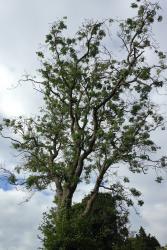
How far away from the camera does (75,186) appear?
29562 mm

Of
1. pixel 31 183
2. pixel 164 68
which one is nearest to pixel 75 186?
pixel 31 183

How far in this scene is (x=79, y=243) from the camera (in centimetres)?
2717

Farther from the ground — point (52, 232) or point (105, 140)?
point (105, 140)

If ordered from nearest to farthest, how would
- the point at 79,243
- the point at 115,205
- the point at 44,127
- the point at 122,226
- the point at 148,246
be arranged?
the point at 79,243
the point at 115,205
the point at 44,127
the point at 122,226
the point at 148,246

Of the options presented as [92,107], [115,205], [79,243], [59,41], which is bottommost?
[79,243]

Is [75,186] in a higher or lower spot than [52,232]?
higher

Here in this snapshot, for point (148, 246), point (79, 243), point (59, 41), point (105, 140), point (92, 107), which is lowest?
point (79, 243)

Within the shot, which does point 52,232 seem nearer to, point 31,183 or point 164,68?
point 31,183

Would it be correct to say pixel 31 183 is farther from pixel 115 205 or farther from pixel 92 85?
pixel 92 85

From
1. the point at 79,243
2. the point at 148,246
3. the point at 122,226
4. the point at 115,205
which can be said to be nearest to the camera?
the point at 79,243

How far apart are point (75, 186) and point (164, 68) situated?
10348mm

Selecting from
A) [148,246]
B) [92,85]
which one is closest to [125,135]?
[92,85]

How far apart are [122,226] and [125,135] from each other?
103 feet

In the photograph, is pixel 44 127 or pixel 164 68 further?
pixel 44 127
